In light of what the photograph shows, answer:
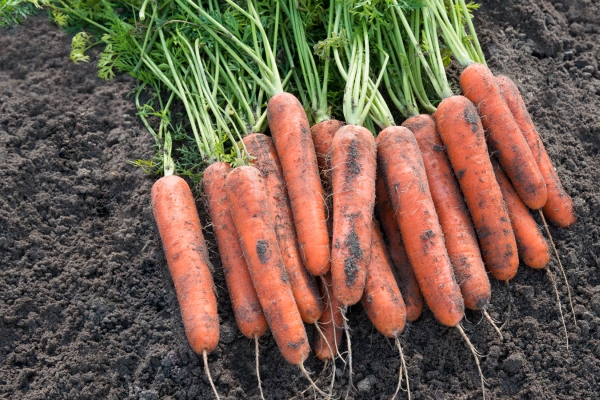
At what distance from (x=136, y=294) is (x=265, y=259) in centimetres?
72

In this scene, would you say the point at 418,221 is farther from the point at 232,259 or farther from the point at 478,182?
the point at 232,259

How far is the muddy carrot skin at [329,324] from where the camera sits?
275cm

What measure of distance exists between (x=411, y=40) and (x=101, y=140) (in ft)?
6.45

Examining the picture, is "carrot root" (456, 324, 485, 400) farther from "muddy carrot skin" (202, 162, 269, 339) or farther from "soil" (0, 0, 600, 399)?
"muddy carrot skin" (202, 162, 269, 339)

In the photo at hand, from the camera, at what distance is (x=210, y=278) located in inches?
112

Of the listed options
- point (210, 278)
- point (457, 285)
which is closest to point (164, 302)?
point (210, 278)

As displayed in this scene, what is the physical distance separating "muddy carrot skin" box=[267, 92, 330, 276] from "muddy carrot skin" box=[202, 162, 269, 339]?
32 cm

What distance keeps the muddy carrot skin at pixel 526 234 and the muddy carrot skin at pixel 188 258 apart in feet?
5.40

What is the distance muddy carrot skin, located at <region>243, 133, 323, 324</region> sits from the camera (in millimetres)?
2768

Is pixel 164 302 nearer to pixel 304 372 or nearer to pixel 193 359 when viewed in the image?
pixel 193 359

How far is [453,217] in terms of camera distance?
2.97 m

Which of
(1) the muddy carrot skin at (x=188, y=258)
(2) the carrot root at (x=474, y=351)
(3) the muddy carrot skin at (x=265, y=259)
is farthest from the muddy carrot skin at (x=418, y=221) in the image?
(1) the muddy carrot skin at (x=188, y=258)

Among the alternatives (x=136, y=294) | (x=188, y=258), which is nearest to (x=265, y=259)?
(x=188, y=258)

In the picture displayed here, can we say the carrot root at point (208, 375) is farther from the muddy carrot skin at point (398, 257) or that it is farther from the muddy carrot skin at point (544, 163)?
the muddy carrot skin at point (544, 163)
